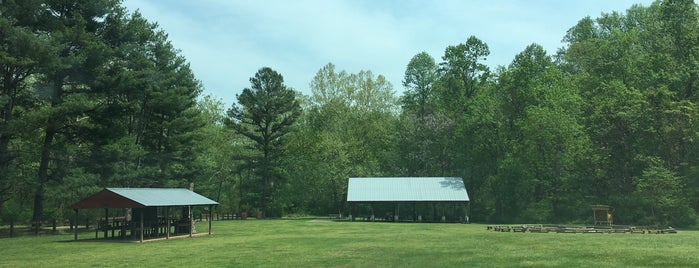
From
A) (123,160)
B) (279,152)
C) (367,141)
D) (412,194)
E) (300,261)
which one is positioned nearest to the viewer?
(300,261)

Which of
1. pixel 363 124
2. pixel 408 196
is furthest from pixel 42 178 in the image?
pixel 363 124

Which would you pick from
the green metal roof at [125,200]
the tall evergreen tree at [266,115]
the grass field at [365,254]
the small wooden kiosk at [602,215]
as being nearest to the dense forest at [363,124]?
the tall evergreen tree at [266,115]

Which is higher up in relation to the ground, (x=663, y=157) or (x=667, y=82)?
(x=667, y=82)

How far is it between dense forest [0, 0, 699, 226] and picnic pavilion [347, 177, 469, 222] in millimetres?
6223

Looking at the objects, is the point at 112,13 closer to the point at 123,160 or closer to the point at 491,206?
the point at 123,160

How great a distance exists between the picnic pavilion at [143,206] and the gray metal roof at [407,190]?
20487mm

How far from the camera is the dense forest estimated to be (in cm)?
3400

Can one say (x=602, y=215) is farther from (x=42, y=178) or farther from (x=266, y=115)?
(x=42, y=178)

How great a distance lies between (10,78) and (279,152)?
Answer: 3456cm

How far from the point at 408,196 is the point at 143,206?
2940 cm

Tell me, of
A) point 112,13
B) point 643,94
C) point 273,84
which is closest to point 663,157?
point 643,94

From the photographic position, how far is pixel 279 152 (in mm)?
64250

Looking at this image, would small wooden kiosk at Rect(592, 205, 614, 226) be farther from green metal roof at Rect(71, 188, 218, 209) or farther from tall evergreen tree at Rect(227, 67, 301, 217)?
tall evergreen tree at Rect(227, 67, 301, 217)

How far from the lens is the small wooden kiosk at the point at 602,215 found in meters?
41.3
